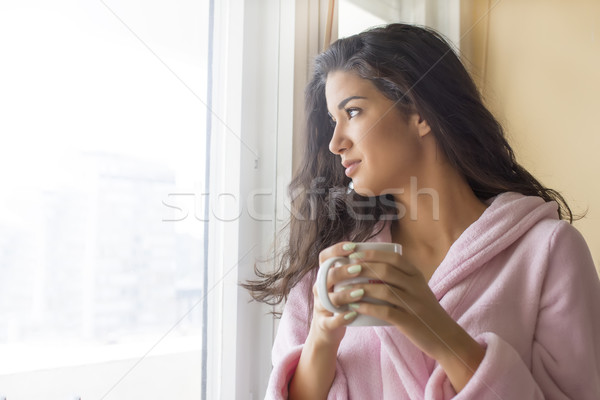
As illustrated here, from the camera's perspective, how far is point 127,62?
104 cm

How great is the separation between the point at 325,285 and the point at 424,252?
41 centimetres

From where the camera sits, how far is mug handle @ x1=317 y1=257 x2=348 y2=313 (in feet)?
2.27

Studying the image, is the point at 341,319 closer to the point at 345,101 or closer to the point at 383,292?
the point at 383,292

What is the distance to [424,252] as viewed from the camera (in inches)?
40.9

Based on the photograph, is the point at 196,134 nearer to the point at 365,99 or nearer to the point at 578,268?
the point at 365,99

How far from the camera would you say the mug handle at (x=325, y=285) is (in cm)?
69

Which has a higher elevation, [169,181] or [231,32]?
[231,32]

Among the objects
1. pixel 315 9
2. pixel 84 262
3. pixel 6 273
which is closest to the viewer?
pixel 6 273

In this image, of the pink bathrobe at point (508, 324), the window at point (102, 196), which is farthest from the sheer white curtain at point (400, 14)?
the pink bathrobe at point (508, 324)

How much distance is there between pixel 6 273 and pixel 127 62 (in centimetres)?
46

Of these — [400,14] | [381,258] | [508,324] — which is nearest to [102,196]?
[381,258]

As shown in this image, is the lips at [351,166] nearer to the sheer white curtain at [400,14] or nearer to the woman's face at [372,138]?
the woman's face at [372,138]

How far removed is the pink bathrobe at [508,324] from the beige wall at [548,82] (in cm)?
62

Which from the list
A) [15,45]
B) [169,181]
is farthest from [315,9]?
[15,45]
